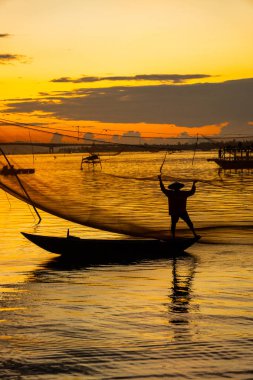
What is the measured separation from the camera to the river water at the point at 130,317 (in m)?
9.32

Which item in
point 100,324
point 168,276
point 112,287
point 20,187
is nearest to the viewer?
point 100,324

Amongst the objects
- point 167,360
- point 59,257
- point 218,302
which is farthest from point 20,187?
point 167,360

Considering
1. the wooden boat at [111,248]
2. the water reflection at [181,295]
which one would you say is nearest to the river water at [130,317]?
the water reflection at [181,295]

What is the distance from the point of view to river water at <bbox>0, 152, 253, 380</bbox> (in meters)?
9.32

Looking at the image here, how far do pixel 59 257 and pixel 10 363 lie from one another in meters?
10.0

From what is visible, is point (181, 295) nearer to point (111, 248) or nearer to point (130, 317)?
point (130, 317)

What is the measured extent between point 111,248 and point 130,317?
634cm

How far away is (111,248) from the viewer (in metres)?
18.4

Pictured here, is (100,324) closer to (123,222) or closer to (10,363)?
(10,363)

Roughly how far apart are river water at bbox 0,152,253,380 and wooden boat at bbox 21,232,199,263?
357 mm

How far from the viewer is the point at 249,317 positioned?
1180 cm

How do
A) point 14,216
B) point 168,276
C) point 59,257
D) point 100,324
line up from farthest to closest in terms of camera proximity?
point 14,216
point 59,257
point 168,276
point 100,324

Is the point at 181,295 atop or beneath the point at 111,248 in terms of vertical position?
beneath

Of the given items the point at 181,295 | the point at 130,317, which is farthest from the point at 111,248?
the point at 130,317
